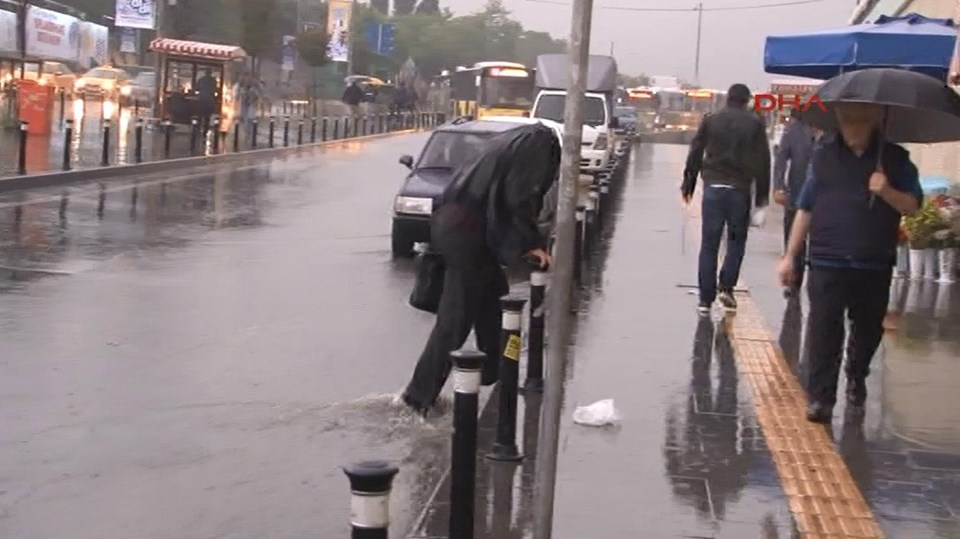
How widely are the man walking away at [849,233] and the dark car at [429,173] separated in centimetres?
783

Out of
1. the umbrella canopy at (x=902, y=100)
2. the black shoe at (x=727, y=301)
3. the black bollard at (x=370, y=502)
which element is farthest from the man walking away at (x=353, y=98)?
the black bollard at (x=370, y=502)

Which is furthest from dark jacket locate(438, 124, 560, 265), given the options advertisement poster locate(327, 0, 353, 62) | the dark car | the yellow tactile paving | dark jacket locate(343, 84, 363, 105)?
advertisement poster locate(327, 0, 353, 62)

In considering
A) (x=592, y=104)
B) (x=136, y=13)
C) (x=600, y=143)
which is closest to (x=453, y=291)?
(x=600, y=143)

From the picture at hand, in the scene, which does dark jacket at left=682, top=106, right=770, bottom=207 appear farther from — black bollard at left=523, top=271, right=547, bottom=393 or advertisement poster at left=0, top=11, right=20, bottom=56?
advertisement poster at left=0, top=11, right=20, bottom=56

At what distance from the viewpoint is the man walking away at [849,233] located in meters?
8.22

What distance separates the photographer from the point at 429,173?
17734 mm

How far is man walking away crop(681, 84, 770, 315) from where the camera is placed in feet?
39.9

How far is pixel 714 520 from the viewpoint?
648cm

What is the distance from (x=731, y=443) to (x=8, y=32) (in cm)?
4406

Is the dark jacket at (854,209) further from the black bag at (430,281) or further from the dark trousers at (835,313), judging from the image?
the black bag at (430,281)

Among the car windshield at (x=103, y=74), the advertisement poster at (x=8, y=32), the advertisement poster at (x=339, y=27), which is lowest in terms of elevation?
the car windshield at (x=103, y=74)

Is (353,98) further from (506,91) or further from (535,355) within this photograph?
(535,355)

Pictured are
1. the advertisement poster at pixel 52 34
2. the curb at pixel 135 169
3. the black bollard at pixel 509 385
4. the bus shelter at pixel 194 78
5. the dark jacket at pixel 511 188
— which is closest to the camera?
the black bollard at pixel 509 385

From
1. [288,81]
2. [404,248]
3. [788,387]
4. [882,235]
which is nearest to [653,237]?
[404,248]
